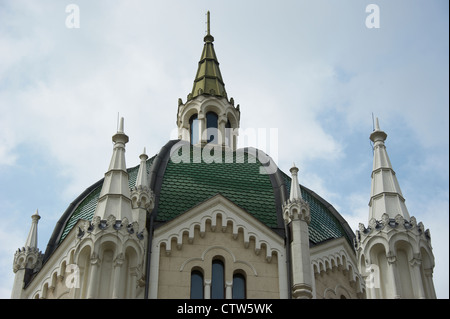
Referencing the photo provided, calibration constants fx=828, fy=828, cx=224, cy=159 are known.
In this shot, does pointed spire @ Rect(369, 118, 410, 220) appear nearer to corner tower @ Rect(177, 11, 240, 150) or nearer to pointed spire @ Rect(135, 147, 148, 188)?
pointed spire @ Rect(135, 147, 148, 188)

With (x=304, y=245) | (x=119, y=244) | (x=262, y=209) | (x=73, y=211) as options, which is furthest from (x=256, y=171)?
(x=119, y=244)

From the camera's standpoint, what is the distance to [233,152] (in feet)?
110

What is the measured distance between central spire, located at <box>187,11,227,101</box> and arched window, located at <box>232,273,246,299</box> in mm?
13419

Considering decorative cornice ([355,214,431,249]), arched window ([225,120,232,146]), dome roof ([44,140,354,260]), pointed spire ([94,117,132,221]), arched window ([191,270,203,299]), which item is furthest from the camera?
arched window ([225,120,232,146])

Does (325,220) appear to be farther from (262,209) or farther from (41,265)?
(41,265)

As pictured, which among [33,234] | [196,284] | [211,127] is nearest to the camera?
[196,284]

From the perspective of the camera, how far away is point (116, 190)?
76.3ft

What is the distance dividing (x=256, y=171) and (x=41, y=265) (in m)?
8.54

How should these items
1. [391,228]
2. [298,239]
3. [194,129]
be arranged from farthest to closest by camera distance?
1. [194,129]
2. [298,239]
3. [391,228]

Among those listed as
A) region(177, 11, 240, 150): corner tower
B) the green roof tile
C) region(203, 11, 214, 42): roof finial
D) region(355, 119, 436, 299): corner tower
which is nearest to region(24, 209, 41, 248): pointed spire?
the green roof tile

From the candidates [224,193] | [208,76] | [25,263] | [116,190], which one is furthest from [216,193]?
[208,76]

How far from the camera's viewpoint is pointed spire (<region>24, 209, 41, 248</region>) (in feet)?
95.7

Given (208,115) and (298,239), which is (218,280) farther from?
(208,115)

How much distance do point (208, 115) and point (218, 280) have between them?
42.6ft
